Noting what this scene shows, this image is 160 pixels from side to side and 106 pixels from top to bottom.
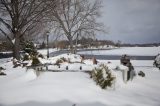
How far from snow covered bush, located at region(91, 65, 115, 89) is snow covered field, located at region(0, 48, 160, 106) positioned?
25cm

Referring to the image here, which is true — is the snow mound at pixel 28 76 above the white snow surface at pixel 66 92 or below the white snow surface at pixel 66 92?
above

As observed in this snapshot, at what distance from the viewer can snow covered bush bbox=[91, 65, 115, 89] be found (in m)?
13.0

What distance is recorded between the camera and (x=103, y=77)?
1315cm

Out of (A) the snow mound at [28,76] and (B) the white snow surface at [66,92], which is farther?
(A) the snow mound at [28,76]

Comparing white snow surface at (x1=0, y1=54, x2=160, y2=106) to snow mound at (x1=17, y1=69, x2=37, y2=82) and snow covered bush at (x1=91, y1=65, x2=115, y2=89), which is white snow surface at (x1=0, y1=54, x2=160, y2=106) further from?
snow covered bush at (x1=91, y1=65, x2=115, y2=89)

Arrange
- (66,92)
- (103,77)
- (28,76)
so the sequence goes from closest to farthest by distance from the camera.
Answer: (66,92) → (103,77) → (28,76)

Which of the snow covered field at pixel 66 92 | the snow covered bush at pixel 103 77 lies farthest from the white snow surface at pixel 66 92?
the snow covered bush at pixel 103 77

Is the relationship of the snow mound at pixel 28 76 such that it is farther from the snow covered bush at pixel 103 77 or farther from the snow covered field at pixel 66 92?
the snow covered bush at pixel 103 77

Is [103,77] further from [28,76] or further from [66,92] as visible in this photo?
[28,76]

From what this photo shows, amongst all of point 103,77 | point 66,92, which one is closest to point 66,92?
point 66,92

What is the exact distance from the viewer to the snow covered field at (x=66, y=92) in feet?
35.2

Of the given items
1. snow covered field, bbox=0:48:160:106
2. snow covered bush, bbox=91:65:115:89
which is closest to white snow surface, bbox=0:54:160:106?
snow covered field, bbox=0:48:160:106

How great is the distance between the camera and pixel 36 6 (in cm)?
2636

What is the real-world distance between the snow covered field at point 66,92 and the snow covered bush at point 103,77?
0.25 meters
